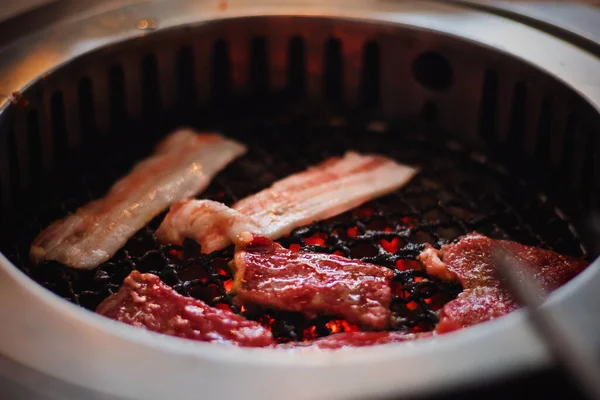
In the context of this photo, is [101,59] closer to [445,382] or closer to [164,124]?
[164,124]

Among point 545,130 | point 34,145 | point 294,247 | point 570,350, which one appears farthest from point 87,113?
point 570,350

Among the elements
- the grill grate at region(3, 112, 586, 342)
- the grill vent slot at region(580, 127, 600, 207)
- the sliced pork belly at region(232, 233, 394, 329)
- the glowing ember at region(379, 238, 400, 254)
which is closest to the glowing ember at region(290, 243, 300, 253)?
the grill grate at region(3, 112, 586, 342)

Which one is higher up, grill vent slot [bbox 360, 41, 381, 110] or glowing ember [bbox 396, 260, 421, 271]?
grill vent slot [bbox 360, 41, 381, 110]

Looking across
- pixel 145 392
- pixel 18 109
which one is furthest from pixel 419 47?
pixel 145 392

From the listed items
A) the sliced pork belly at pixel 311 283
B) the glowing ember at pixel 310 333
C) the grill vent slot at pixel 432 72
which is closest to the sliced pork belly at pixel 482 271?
the sliced pork belly at pixel 311 283

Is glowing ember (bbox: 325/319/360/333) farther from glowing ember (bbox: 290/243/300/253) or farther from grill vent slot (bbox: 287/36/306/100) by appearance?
grill vent slot (bbox: 287/36/306/100)

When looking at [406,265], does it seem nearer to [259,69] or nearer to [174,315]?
[174,315]
